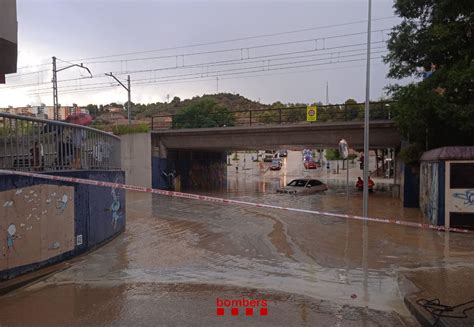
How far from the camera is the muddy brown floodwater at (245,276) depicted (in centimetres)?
577

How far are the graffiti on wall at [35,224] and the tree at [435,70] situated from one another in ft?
43.5

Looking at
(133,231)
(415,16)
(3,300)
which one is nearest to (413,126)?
(415,16)

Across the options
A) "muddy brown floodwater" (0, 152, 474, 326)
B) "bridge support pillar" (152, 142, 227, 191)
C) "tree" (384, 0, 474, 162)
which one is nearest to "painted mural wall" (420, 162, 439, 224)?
"muddy brown floodwater" (0, 152, 474, 326)

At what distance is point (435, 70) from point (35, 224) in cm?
1646

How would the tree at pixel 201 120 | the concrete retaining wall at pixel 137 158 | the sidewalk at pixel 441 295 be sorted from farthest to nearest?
the tree at pixel 201 120
the concrete retaining wall at pixel 137 158
the sidewalk at pixel 441 295

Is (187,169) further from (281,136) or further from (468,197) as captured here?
(468,197)

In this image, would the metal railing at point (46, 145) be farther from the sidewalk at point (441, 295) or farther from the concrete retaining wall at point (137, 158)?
the concrete retaining wall at point (137, 158)

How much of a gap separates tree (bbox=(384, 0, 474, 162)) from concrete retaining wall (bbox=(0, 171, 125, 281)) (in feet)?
40.3

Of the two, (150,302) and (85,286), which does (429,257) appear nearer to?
(150,302)

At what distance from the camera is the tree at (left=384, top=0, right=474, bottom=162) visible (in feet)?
52.0

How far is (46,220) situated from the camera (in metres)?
8.24

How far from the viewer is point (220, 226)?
1505 centimetres

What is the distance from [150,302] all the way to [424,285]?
14.6 feet

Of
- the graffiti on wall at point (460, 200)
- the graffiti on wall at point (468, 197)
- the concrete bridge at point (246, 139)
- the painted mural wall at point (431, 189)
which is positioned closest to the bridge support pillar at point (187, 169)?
the concrete bridge at point (246, 139)
